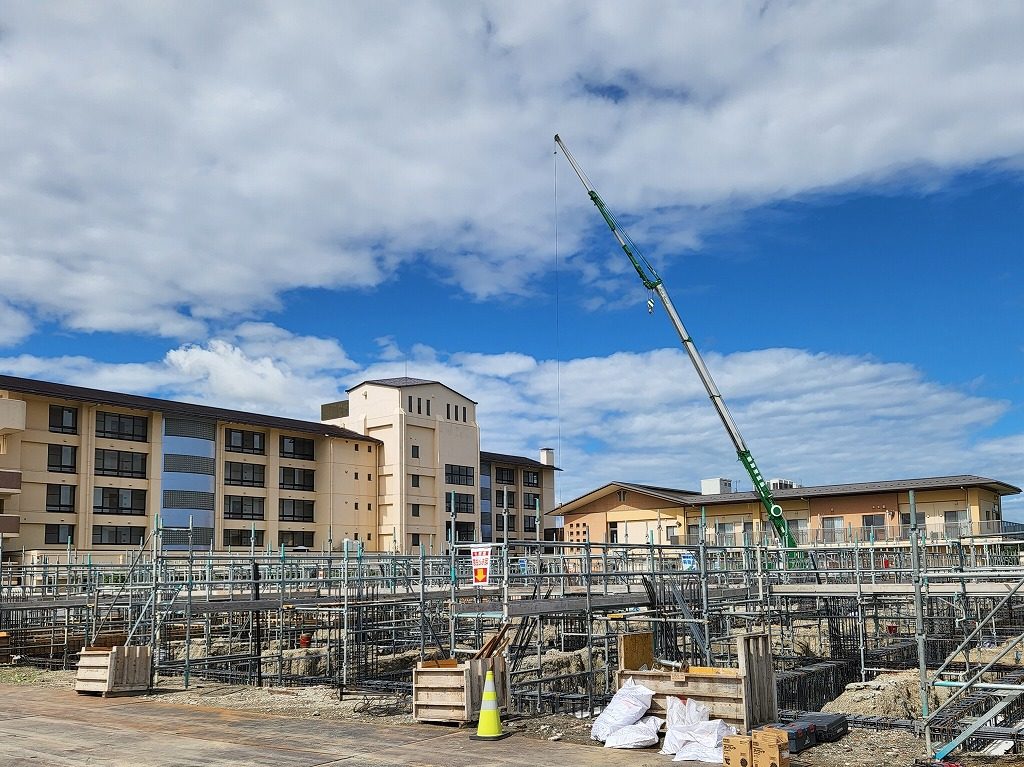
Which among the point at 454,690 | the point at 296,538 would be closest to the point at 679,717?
the point at 454,690

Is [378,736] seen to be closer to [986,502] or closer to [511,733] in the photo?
[511,733]

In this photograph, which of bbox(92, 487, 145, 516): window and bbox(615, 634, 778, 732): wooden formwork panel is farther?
bbox(92, 487, 145, 516): window

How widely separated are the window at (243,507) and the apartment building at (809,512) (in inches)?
905

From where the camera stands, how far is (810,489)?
225 ft

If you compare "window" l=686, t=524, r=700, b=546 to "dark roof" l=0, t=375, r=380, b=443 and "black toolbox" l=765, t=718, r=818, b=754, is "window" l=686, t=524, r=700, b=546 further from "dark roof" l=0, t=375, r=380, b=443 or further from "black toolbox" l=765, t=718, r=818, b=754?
"black toolbox" l=765, t=718, r=818, b=754

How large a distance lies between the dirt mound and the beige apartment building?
29.9m

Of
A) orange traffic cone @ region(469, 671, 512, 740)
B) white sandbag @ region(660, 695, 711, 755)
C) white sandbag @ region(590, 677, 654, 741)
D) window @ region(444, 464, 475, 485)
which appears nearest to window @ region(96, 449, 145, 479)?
window @ region(444, 464, 475, 485)

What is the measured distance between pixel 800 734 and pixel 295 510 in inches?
2371

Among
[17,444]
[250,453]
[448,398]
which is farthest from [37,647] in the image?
[448,398]

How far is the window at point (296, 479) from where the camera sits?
2781 inches

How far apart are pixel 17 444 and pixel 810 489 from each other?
5064 cm

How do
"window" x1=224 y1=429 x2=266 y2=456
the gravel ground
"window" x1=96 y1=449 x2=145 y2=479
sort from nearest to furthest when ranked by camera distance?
the gravel ground < "window" x1=96 y1=449 x2=145 y2=479 < "window" x1=224 y1=429 x2=266 y2=456

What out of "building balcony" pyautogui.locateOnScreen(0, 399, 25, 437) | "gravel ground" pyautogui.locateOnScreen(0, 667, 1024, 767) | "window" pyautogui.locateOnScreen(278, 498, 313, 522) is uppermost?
"building balcony" pyautogui.locateOnScreen(0, 399, 25, 437)

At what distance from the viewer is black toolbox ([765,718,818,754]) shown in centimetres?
1438
